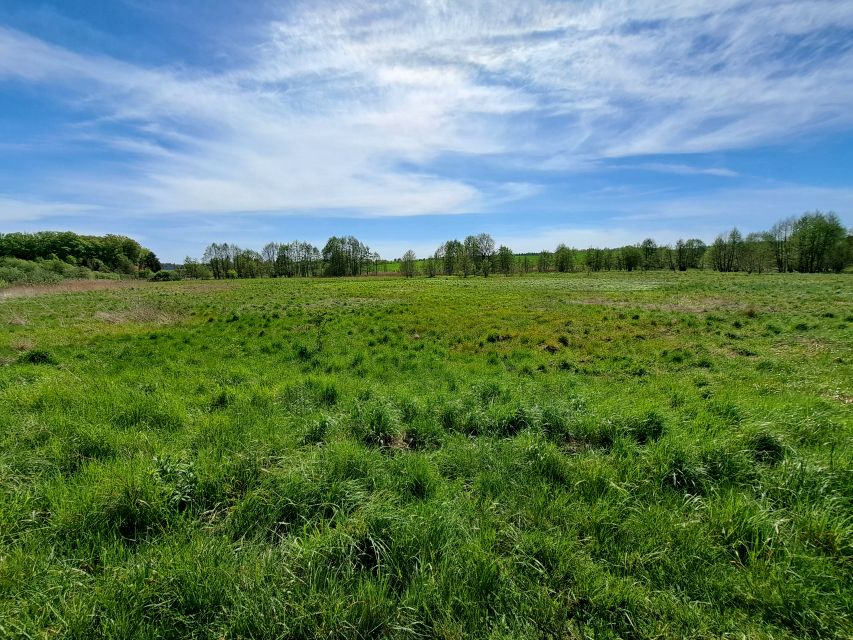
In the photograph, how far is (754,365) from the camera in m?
9.93

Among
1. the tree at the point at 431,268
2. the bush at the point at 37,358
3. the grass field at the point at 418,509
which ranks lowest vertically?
the grass field at the point at 418,509

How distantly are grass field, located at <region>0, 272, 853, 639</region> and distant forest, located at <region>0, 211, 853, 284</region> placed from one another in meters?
88.0

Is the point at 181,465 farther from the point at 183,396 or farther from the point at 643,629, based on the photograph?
the point at 643,629

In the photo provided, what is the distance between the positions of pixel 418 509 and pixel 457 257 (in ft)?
378

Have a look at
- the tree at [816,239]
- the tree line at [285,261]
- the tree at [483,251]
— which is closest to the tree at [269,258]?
the tree line at [285,261]

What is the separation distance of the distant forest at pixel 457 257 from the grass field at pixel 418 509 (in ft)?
289

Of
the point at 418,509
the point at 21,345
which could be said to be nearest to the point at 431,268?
the point at 21,345

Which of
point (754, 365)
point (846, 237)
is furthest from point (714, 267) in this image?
point (754, 365)

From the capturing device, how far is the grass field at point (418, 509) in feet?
8.51

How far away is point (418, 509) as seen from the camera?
11.9ft

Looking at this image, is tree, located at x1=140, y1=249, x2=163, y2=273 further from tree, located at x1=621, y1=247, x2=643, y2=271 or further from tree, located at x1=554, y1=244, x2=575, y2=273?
tree, located at x1=621, y1=247, x2=643, y2=271

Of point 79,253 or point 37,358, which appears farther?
point 79,253

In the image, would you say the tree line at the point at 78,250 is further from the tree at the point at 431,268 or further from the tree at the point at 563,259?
the tree at the point at 563,259

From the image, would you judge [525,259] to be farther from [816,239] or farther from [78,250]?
[78,250]
